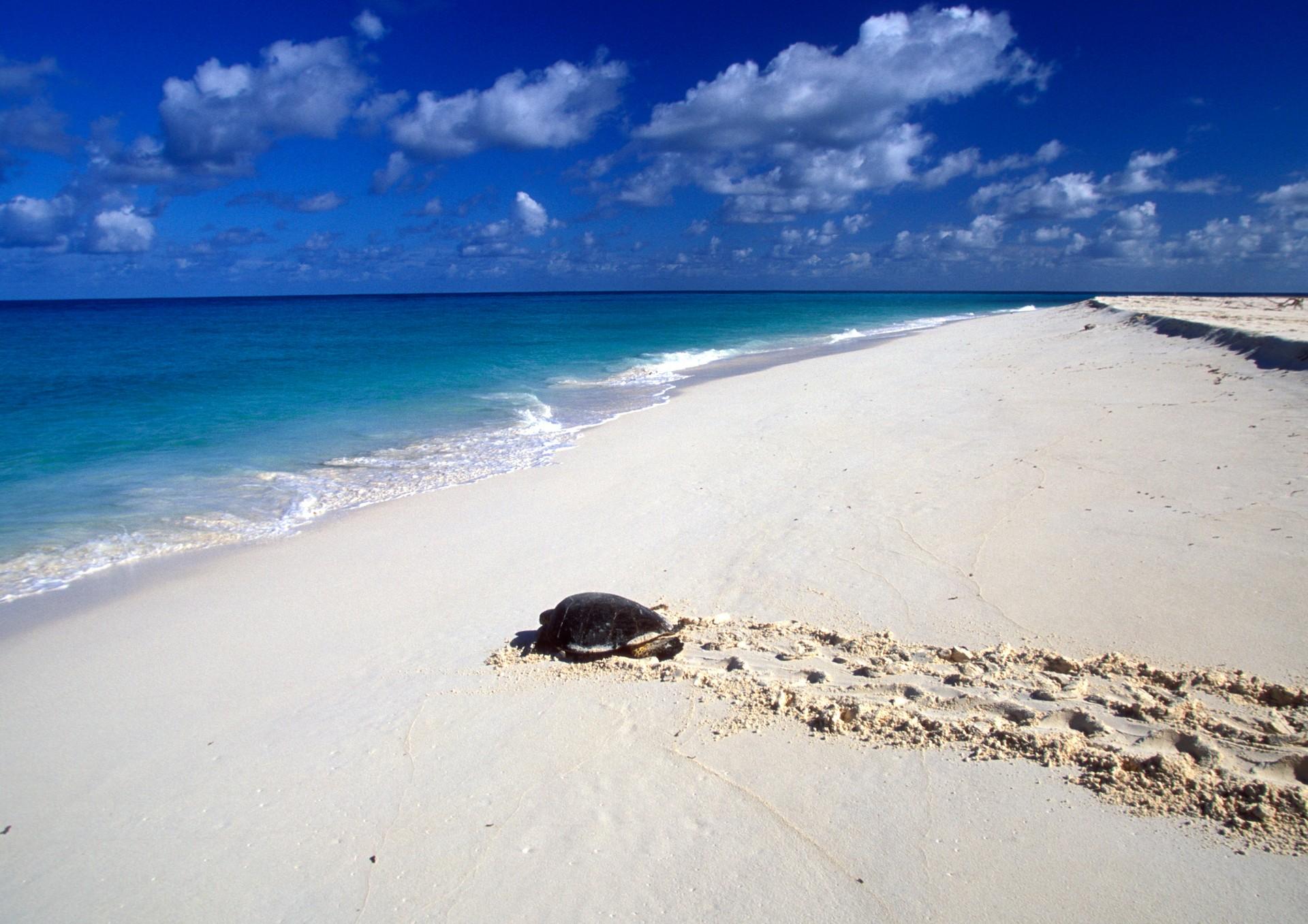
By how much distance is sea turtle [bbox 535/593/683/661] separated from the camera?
4.46 meters

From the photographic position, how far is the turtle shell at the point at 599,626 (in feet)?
14.7

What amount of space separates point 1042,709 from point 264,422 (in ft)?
53.7

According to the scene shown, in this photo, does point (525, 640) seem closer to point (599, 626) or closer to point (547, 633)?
point (547, 633)

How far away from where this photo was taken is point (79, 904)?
9.62 ft

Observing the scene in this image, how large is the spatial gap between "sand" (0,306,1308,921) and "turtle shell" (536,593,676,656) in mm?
174

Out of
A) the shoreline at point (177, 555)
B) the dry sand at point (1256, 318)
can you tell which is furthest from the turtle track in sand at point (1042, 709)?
the dry sand at point (1256, 318)

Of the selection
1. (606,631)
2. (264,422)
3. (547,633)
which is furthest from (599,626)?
(264,422)

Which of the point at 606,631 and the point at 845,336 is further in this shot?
the point at 845,336

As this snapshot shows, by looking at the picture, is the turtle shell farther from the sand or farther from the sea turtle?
the sand

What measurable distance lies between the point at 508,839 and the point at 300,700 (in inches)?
82.9

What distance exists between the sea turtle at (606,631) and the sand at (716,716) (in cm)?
15

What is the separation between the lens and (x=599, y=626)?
4.55 m

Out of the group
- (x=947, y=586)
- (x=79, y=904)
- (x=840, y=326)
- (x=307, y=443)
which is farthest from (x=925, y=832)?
(x=840, y=326)

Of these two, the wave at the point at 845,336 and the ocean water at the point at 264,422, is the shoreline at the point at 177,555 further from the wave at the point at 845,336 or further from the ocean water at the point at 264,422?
the wave at the point at 845,336
